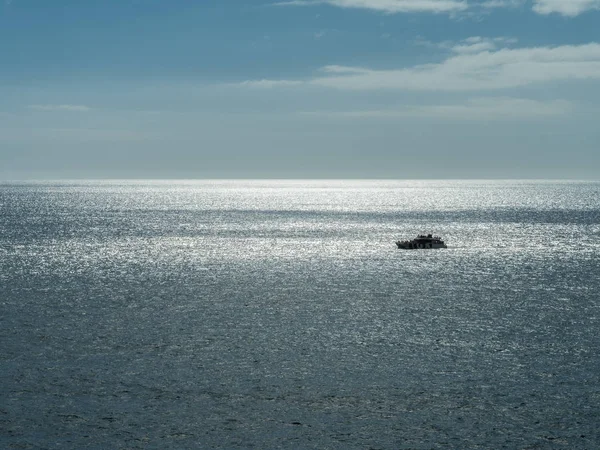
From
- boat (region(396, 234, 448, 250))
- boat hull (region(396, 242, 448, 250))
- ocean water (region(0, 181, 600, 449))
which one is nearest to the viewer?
ocean water (region(0, 181, 600, 449))

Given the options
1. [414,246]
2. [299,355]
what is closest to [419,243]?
[414,246]

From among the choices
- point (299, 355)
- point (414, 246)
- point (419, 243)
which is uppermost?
point (419, 243)

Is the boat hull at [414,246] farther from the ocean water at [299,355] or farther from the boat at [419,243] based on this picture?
the ocean water at [299,355]

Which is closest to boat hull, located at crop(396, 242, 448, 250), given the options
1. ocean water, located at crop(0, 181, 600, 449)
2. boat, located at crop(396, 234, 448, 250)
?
boat, located at crop(396, 234, 448, 250)

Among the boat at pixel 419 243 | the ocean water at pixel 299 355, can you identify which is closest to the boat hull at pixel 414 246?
the boat at pixel 419 243

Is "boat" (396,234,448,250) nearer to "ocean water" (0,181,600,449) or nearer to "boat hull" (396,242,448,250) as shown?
"boat hull" (396,242,448,250)

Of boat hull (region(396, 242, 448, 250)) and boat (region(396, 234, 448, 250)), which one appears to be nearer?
boat hull (region(396, 242, 448, 250))

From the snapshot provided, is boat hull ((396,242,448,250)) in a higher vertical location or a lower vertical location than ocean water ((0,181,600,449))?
higher

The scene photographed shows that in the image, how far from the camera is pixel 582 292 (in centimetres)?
9362

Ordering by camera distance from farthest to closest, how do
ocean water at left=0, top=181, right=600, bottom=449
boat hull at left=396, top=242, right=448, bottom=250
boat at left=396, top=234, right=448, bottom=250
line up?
boat at left=396, top=234, right=448, bottom=250 → boat hull at left=396, top=242, right=448, bottom=250 → ocean water at left=0, top=181, right=600, bottom=449

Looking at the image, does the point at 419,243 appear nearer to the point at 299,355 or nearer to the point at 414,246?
the point at 414,246

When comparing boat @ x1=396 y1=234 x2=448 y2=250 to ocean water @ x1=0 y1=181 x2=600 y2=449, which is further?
boat @ x1=396 y1=234 x2=448 y2=250

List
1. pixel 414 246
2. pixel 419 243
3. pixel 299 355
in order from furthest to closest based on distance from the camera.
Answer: pixel 419 243 < pixel 414 246 < pixel 299 355

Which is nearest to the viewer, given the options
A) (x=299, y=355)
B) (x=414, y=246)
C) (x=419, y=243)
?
(x=299, y=355)
